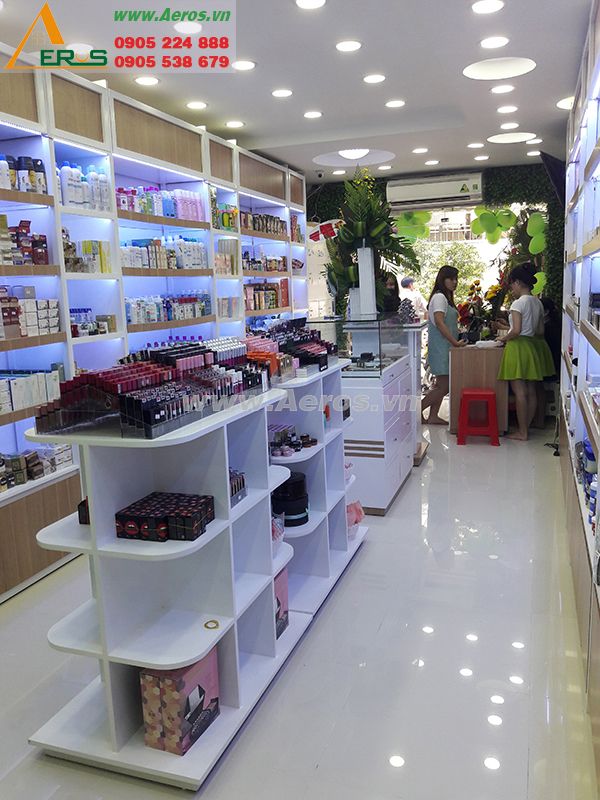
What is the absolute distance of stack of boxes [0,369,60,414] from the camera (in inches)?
149

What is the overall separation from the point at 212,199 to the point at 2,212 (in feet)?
7.97

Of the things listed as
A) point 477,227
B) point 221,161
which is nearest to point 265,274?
point 221,161

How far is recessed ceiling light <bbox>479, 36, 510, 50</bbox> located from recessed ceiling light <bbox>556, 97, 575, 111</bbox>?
1609mm

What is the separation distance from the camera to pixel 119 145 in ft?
15.8

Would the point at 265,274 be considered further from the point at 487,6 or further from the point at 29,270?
the point at 487,6

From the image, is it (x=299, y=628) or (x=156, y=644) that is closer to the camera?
(x=156, y=644)

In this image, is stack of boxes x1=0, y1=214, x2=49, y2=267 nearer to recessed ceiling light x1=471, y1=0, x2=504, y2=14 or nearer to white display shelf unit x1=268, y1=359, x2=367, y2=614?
white display shelf unit x1=268, y1=359, x2=367, y2=614

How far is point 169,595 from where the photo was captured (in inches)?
104

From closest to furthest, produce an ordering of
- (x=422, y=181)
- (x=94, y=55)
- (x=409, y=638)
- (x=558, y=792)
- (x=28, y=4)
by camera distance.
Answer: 1. (x=558, y=792)
2. (x=409, y=638)
3. (x=28, y=4)
4. (x=94, y=55)
5. (x=422, y=181)

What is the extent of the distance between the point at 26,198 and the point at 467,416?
4751mm

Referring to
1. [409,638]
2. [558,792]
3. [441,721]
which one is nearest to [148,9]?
[409,638]

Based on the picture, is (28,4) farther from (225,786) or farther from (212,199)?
(225,786)

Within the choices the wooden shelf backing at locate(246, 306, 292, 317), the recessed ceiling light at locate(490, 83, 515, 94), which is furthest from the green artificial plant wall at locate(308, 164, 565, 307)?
the recessed ceiling light at locate(490, 83, 515, 94)

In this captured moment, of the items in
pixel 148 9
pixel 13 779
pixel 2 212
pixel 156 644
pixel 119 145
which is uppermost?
pixel 148 9
